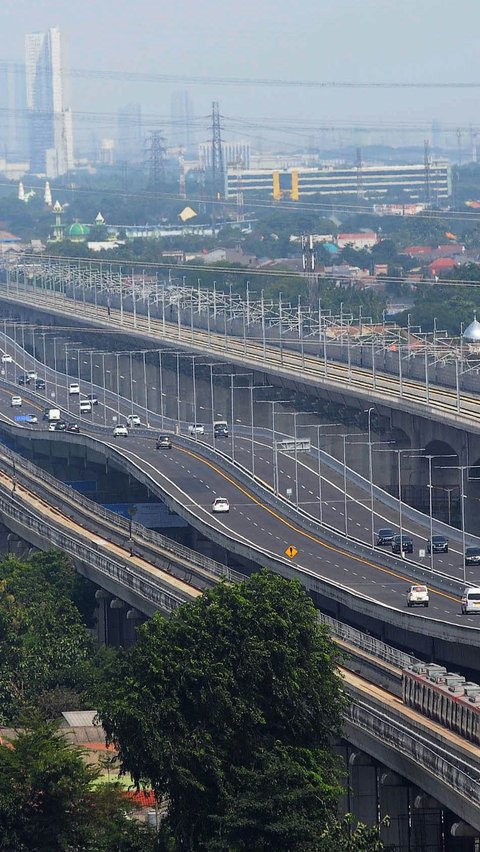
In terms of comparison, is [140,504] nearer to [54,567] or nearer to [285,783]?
[54,567]

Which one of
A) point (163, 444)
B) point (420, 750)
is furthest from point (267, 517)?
point (420, 750)

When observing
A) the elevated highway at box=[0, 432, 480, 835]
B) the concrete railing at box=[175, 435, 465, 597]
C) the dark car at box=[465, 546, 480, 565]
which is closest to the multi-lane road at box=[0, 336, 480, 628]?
the concrete railing at box=[175, 435, 465, 597]

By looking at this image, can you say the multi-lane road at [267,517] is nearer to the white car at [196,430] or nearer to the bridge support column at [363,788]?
the white car at [196,430]

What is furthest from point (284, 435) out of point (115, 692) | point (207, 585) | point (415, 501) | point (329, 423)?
point (115, 692)

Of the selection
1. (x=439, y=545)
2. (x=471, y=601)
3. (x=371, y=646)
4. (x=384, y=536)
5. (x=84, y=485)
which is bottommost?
(x=84, y=485)

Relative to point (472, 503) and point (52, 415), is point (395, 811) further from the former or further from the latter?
point (52, 415)

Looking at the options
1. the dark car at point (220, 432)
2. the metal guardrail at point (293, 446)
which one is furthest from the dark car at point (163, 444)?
the metal guardrail at point (293, 446)
